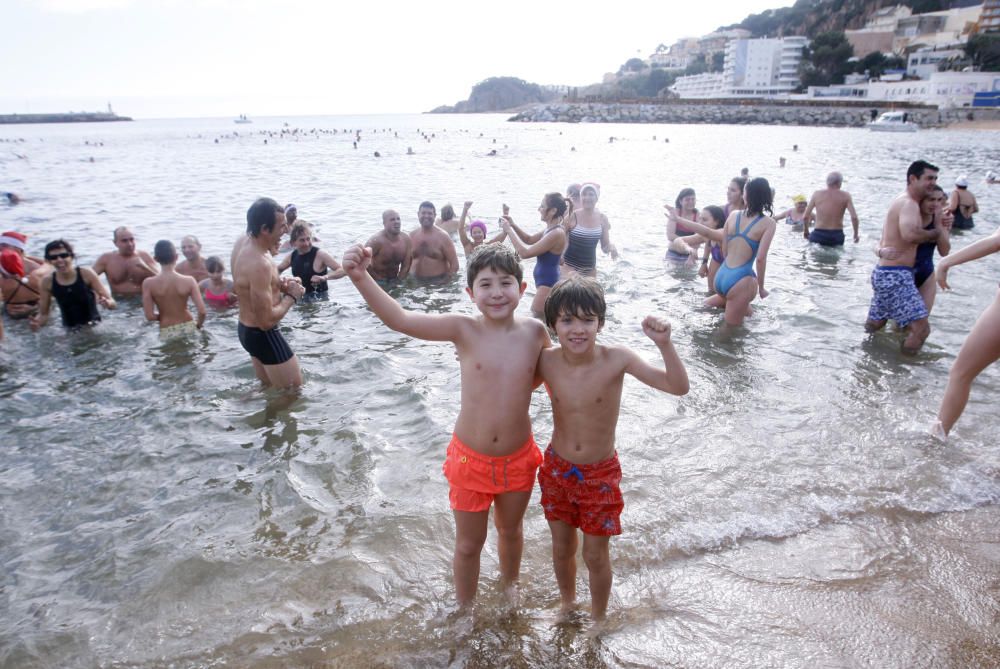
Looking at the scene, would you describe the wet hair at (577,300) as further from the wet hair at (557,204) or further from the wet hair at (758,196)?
the wet hair at (758,196)

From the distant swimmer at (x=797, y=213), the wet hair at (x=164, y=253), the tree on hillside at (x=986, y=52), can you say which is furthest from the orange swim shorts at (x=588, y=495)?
the tree on hillside at (x=986, y=52)

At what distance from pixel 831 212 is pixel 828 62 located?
4069 inches

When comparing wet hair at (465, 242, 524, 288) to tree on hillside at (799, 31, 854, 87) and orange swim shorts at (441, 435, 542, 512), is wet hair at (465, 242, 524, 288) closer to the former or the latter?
orange swim shorts at (441, 435, 542, 512)

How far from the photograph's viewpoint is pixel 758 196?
6.22m

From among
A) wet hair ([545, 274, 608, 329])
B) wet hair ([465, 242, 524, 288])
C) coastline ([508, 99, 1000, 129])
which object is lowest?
wet hair ([545, 274, 608, 329])

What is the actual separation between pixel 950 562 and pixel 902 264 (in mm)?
3794

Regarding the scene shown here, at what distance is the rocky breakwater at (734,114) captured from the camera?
64.8 metres

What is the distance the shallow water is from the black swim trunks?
484mm

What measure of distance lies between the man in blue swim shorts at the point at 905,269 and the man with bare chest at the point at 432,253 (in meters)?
6.00

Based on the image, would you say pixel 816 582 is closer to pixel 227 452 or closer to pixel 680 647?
pixel 680 647

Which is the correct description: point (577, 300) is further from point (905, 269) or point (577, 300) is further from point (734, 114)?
point (734, 114)

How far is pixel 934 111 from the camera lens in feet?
205

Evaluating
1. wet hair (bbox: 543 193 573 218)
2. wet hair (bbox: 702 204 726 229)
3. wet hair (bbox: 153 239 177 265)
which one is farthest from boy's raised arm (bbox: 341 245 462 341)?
wet hair (bbox: 702 204 726 229)

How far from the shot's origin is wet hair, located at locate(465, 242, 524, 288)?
256cm
